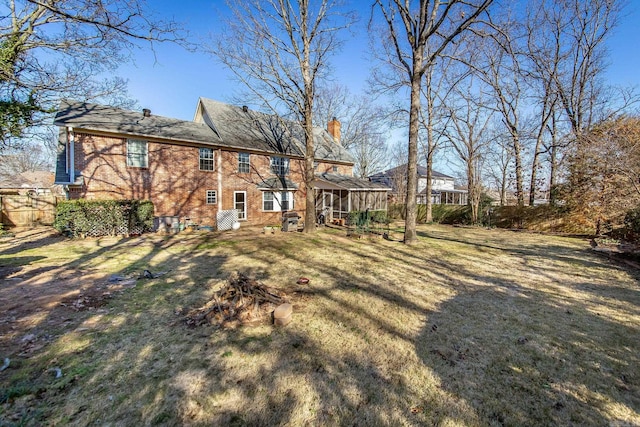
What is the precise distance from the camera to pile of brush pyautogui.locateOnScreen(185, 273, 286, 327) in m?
4.30

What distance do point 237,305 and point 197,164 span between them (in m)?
13.0

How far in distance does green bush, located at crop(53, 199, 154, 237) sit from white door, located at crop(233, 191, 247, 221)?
16.9 feet

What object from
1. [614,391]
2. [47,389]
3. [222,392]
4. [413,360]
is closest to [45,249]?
[47,389]

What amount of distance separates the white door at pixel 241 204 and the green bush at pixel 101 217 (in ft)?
16.9

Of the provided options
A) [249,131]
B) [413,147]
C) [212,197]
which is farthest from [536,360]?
[249,131]

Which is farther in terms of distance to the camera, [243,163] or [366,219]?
[243,163]

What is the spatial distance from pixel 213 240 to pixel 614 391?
39.0ft

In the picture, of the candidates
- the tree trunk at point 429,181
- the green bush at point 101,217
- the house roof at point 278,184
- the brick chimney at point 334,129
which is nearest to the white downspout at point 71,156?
the green bush at point 101,217

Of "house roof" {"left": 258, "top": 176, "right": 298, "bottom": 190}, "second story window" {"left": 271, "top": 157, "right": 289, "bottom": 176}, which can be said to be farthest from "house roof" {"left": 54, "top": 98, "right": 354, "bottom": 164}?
"house roof" {"left": 258, "top": 176, "right": 298, "bottom": 190}

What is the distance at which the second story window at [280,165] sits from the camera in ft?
61.6

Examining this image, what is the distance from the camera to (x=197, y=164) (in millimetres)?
15359

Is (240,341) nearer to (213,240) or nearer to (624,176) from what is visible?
(213,240)

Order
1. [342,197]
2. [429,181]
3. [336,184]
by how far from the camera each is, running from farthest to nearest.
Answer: [429,181], [342,197], [336,184]

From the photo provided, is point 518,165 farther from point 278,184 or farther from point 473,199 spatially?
point 278,184
